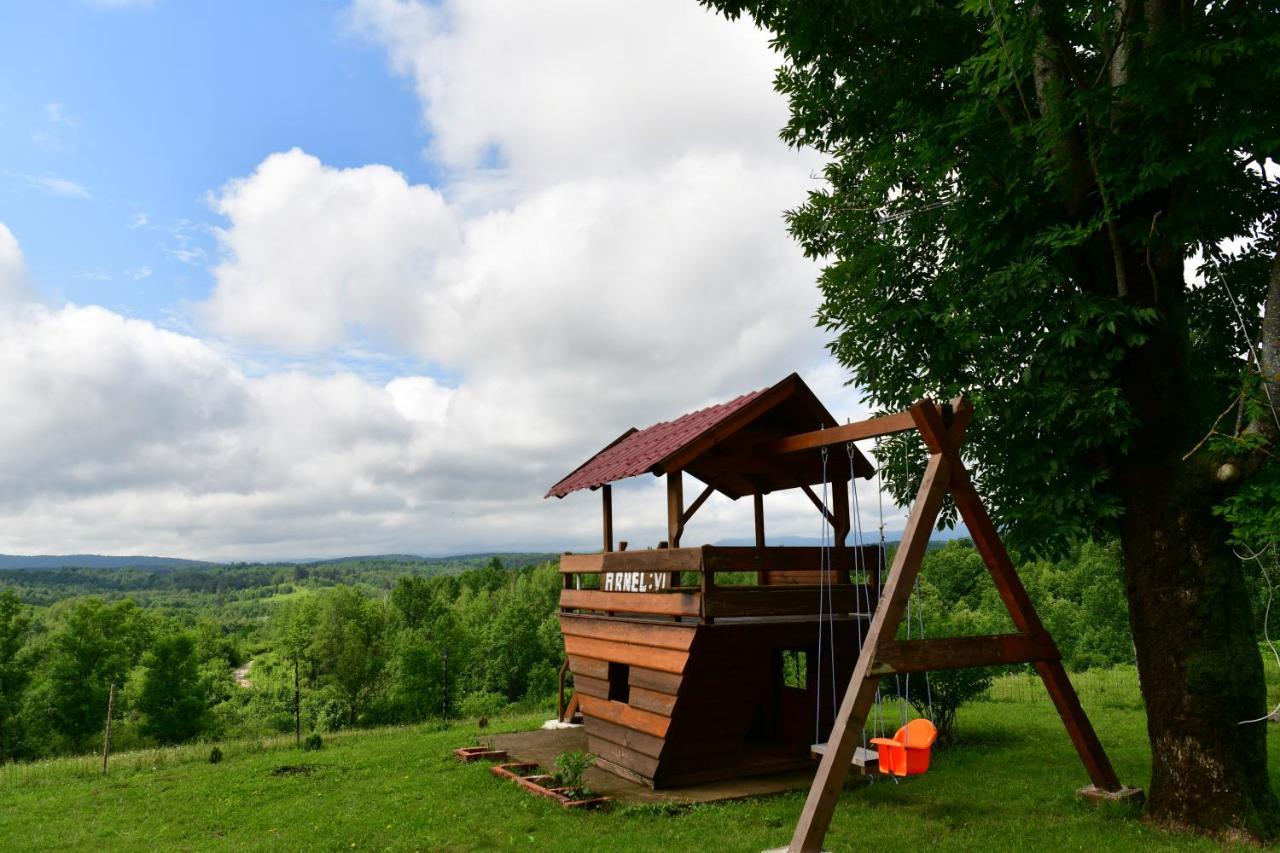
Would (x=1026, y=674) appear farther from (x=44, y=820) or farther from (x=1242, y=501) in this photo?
(x=44, y=820)

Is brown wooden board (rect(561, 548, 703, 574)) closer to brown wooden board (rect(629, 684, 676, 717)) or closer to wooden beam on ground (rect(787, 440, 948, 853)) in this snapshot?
brown wooden board (rect(629, 684, 676, 717))

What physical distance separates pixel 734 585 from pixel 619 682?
11.3 feet

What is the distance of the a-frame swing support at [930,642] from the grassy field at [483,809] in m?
1.24

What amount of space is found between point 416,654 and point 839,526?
124ft

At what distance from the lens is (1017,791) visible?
11633 mm

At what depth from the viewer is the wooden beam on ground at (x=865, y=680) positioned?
826 cm

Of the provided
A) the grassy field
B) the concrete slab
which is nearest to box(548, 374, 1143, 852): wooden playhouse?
the concrete slab

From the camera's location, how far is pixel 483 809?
11.7 meters

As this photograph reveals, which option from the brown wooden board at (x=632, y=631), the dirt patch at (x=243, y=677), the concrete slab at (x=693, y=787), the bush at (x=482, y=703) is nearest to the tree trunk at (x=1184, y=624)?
the concrete slab at (x=693, y=787)

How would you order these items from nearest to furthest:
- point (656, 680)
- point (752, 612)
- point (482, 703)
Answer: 1. point (752, 612)
2. point (656, 680)
3. point (482, 703)

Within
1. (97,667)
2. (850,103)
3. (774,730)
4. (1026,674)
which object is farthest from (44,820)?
(97,667)

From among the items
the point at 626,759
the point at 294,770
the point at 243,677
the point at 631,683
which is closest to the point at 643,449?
the point at 631,683

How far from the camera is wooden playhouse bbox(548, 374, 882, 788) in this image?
39.2 feet

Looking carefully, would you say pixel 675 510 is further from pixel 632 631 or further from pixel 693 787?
pixel 693 787
